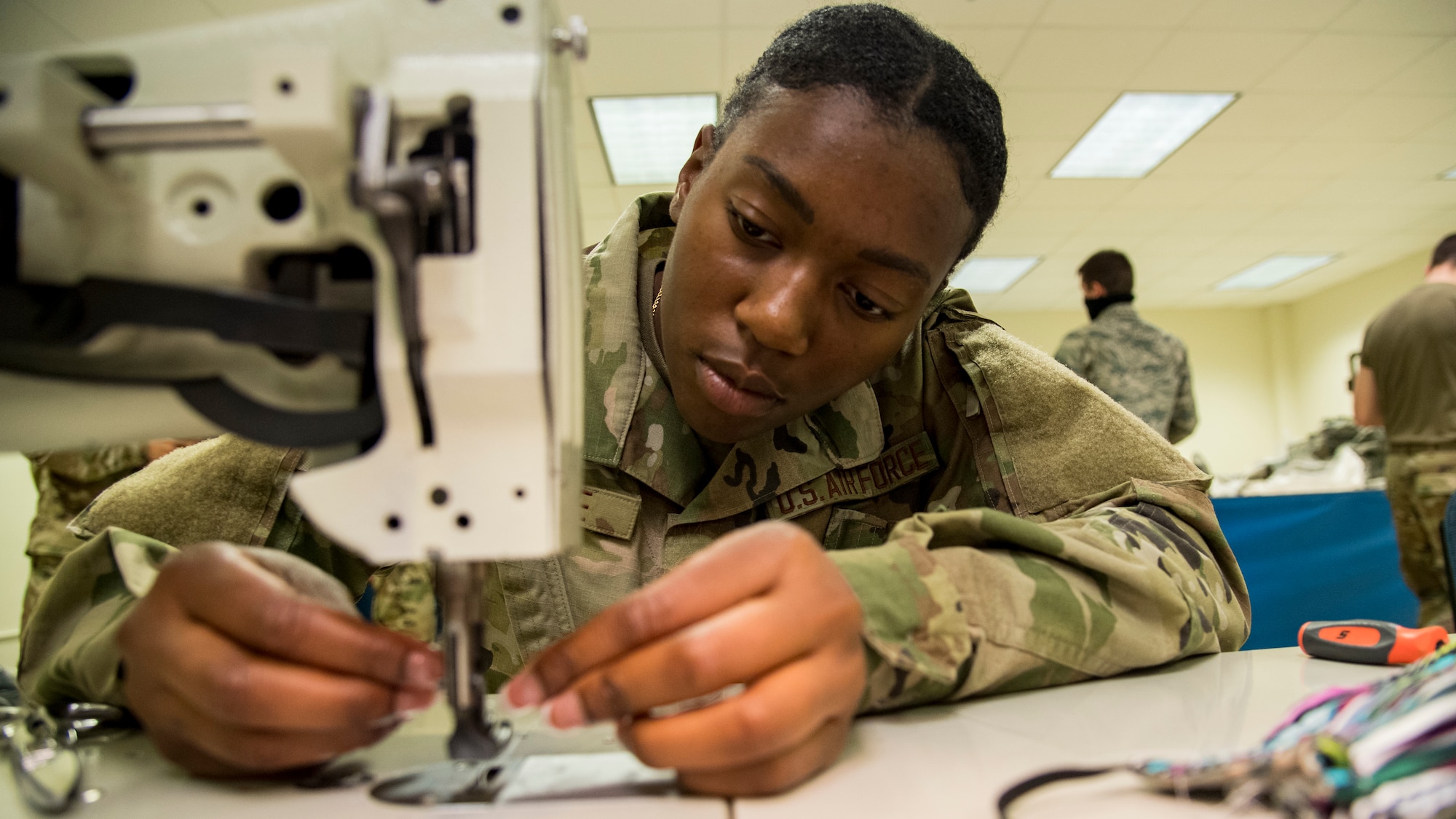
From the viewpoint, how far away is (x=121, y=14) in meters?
2.39

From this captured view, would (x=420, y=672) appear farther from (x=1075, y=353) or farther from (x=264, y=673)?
(x=1075, y=353)

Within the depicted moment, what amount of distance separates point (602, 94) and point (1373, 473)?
12.7 ft

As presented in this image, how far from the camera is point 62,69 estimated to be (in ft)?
1.38

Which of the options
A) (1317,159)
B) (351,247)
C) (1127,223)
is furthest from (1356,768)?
(1127,223)

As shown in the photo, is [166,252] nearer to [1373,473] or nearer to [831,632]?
[831,632]

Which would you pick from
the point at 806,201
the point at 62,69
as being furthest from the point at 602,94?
the point at 62,69

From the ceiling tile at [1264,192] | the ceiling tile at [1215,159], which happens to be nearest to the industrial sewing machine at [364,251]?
the ceiling tile at [1215,159]

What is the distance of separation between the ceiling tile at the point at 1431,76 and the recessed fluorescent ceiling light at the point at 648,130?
2854mm

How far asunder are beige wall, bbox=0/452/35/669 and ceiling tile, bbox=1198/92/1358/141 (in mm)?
5184

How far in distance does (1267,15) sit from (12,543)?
5.09m

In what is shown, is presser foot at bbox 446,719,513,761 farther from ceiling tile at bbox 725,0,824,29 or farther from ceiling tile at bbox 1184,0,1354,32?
ceiling tile at bbox 1184,0,1354,32

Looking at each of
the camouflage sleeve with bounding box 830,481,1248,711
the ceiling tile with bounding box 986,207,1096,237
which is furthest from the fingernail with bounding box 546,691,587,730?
the ceiling tile with bounding box 986,207,1096,237

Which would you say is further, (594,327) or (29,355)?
(594,327)

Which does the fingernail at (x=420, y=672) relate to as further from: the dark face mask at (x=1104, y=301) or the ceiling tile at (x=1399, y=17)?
the ceiling tile at (x=1399, y=17)
